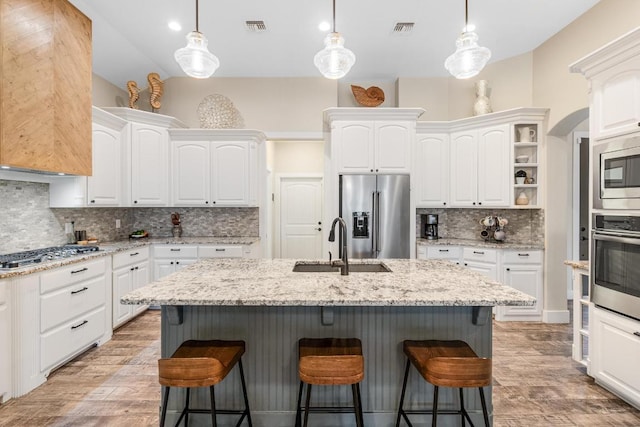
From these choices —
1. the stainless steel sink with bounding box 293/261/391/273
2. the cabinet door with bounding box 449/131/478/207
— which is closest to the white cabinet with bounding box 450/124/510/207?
the cabinet door with bounding box 449/131/478/207

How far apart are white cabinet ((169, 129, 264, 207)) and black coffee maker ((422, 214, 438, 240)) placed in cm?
246

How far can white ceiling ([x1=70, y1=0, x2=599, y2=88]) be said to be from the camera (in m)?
3.23

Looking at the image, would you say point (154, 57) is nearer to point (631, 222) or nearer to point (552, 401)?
point (631, 222)

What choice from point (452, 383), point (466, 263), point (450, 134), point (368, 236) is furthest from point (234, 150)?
point (452, 383)

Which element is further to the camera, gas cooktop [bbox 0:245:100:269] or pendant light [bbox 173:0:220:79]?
gas cooktop [bbox 0:245:100:269]

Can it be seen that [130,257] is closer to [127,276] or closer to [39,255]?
[127,276]

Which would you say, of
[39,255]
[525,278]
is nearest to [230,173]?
[39,255]

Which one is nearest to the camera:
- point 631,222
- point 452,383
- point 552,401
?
point 452,383

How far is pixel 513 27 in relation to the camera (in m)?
3.62

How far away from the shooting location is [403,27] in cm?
357

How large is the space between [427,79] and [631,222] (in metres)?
3.19

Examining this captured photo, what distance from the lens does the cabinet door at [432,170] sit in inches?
177

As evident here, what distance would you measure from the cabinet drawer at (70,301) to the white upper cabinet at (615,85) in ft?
14.0

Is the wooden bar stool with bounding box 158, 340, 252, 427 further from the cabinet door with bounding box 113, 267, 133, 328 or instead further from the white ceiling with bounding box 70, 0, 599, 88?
the white ceiling with bounding box 70, 0, 599, 88
